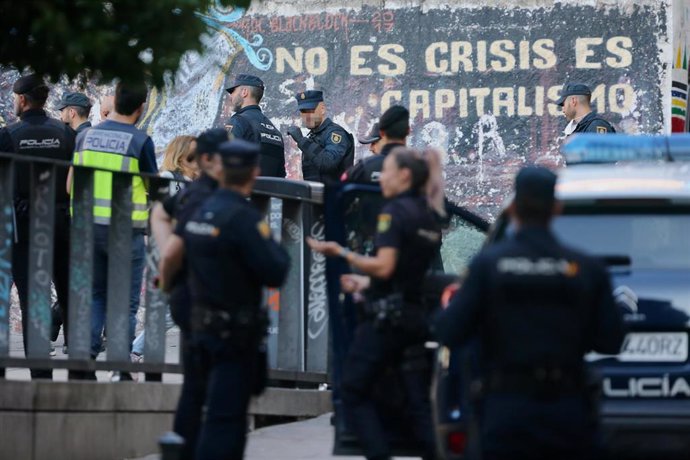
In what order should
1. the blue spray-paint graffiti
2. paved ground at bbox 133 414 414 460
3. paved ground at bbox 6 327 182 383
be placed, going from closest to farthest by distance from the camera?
1. paved ground at bbox 133 414 414 460
2. paved ground at bbox 6 327 182 383
3. the blue spray-paint graffiti

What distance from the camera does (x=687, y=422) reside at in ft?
21.1

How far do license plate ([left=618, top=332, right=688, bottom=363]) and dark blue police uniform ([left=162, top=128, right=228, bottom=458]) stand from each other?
75.4 inches

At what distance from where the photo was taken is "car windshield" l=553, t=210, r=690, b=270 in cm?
672

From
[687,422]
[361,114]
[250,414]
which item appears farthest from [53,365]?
[361,114]

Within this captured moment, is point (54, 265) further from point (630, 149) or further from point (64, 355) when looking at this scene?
point (630, 149)

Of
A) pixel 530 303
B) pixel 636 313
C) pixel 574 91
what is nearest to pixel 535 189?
pixel 530 303

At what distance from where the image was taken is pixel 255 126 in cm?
1259

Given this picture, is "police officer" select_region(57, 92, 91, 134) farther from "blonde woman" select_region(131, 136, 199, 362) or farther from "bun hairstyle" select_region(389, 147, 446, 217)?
"bun hairstyle" select_region(389, 147, 446, 217)

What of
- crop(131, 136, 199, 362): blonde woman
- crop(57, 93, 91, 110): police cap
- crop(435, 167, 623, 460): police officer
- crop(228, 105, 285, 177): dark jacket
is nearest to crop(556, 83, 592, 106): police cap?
crop(228, 105, 285, 177): dark jacket

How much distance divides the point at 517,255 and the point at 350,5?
35.6 ft

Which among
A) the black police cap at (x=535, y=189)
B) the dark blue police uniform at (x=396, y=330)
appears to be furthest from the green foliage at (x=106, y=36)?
the black police cap at (x=535, y=189)

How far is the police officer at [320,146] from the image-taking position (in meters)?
13.1

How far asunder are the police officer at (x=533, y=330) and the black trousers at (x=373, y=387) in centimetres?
209

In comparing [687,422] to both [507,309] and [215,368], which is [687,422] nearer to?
[507,309]
